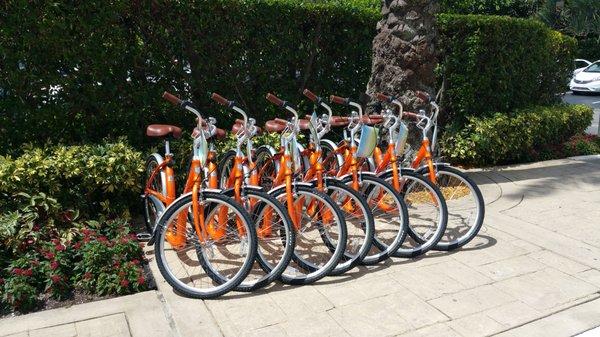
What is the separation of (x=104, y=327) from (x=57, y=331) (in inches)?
11.3

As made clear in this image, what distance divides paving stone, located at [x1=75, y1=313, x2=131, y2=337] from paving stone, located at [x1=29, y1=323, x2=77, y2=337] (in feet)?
0.12

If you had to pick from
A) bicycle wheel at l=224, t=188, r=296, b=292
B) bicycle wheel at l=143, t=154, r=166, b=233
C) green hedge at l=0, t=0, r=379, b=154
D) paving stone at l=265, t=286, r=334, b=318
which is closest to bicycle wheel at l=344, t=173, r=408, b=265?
paving stone at l=265, t=286, r=334, b=318

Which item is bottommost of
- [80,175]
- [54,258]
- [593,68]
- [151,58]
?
[54,258]

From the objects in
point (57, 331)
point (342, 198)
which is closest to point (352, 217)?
point (342, 198)

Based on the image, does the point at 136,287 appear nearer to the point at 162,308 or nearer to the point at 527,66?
the point at 162,308

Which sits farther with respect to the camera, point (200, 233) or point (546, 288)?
point (546, 288)

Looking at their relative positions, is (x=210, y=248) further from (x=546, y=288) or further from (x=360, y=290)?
(x=546, y=288)

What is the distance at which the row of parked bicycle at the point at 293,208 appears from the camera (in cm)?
375

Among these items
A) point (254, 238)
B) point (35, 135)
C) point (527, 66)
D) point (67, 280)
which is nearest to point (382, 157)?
point (254, 238)

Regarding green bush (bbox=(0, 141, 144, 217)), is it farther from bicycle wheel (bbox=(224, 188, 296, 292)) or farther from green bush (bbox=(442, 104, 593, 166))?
green bush (bbox=(442, 104, 593, 166))

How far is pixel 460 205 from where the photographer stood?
5.03 m

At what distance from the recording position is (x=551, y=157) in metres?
8.51

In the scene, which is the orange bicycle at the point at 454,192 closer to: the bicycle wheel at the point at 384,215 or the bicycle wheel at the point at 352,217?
the bicycle wheel at the point at 384,215

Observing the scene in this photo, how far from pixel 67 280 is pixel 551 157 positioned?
7563 millimetres
